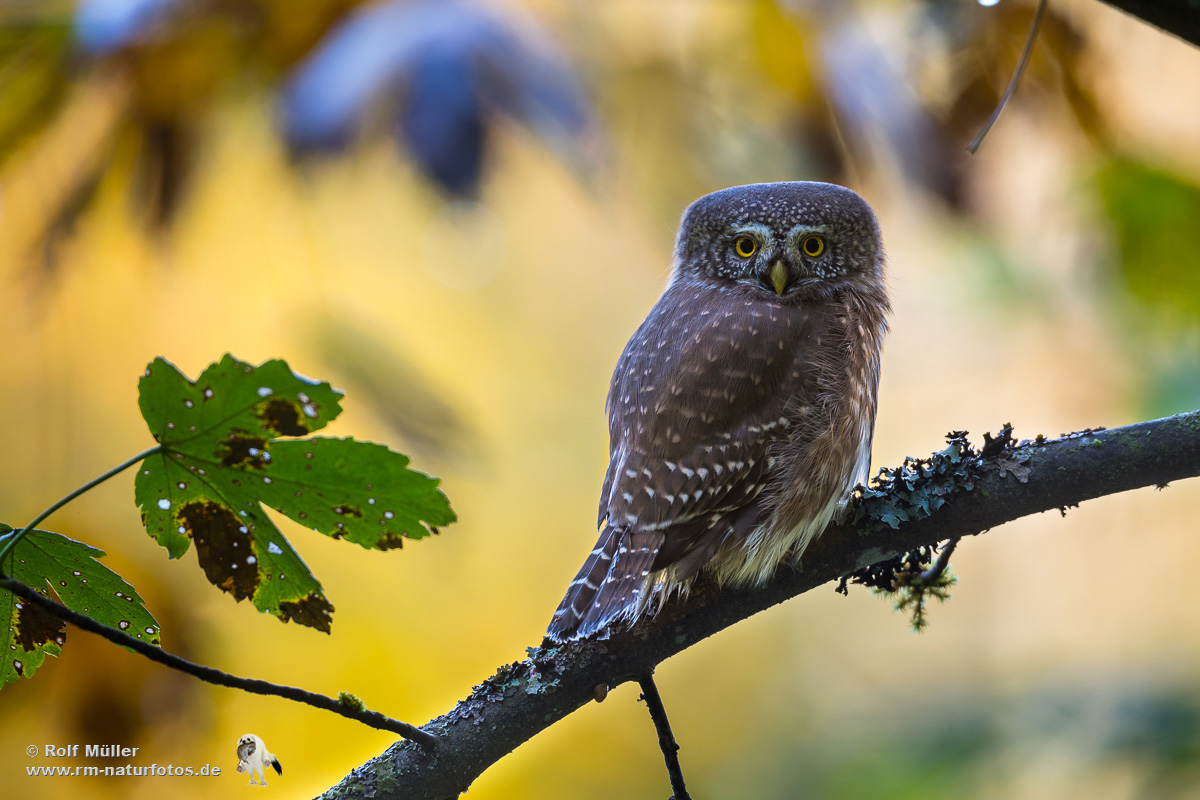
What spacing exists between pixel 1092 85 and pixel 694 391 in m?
1.53

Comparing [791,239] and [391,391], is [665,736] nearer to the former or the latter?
[791,239]

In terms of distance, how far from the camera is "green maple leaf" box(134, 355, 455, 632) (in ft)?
2.26

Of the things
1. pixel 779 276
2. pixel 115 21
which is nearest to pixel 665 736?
pixel 779 276

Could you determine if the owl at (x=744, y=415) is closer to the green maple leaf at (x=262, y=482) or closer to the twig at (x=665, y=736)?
the twig at (x=665, y=736)

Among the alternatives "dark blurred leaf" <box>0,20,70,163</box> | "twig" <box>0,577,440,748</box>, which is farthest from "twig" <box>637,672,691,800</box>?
"dark blurred leaf" <box>0,20,70,163</box>

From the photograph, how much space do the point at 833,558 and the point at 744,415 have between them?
1.02ft

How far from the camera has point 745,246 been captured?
1914 millimetres

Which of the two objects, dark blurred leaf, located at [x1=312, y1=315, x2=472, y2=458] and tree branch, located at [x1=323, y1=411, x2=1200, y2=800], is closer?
tree branch, located at [x1=323, y1=411, x2=1200, y2=800]

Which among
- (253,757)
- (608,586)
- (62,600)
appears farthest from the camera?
(608,586)

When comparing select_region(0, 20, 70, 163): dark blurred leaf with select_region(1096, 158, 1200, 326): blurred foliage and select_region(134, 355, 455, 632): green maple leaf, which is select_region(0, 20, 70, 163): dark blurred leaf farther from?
select_region(1096, 158, 1200, 326): blurred foliage

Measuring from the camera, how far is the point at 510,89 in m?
1.85

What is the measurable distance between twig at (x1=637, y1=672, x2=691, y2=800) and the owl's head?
0.89 m

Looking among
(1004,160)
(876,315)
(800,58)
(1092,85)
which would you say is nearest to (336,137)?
(876,315)

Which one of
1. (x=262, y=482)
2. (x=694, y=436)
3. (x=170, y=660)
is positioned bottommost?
(x=170, y=660)
